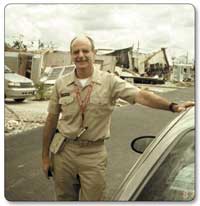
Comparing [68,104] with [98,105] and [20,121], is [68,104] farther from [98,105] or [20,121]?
[20,121]

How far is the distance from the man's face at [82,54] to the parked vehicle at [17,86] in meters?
0.23

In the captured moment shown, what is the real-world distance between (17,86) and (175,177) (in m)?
0.69

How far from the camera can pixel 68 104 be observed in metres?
1.44

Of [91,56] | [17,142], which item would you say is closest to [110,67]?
[91,56]

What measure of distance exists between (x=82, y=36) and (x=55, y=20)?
0.46 feet

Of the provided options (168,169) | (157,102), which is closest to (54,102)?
(157,102)

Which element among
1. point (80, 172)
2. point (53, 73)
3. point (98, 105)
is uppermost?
point (53, 73)

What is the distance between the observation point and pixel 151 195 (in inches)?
47.7

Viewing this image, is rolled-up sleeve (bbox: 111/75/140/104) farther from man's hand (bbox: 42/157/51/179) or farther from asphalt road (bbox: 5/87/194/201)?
man's hand (bbox: 42/157/51/179)

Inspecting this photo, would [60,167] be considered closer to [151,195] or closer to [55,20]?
[151,195]

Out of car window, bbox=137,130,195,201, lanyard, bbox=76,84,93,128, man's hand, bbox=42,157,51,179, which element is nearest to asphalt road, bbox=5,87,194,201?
man's hand, bbox=42,157,51,179

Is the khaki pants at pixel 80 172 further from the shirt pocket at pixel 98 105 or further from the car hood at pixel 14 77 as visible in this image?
the car hood at pixel 14 77

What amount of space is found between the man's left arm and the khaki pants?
235 mm
